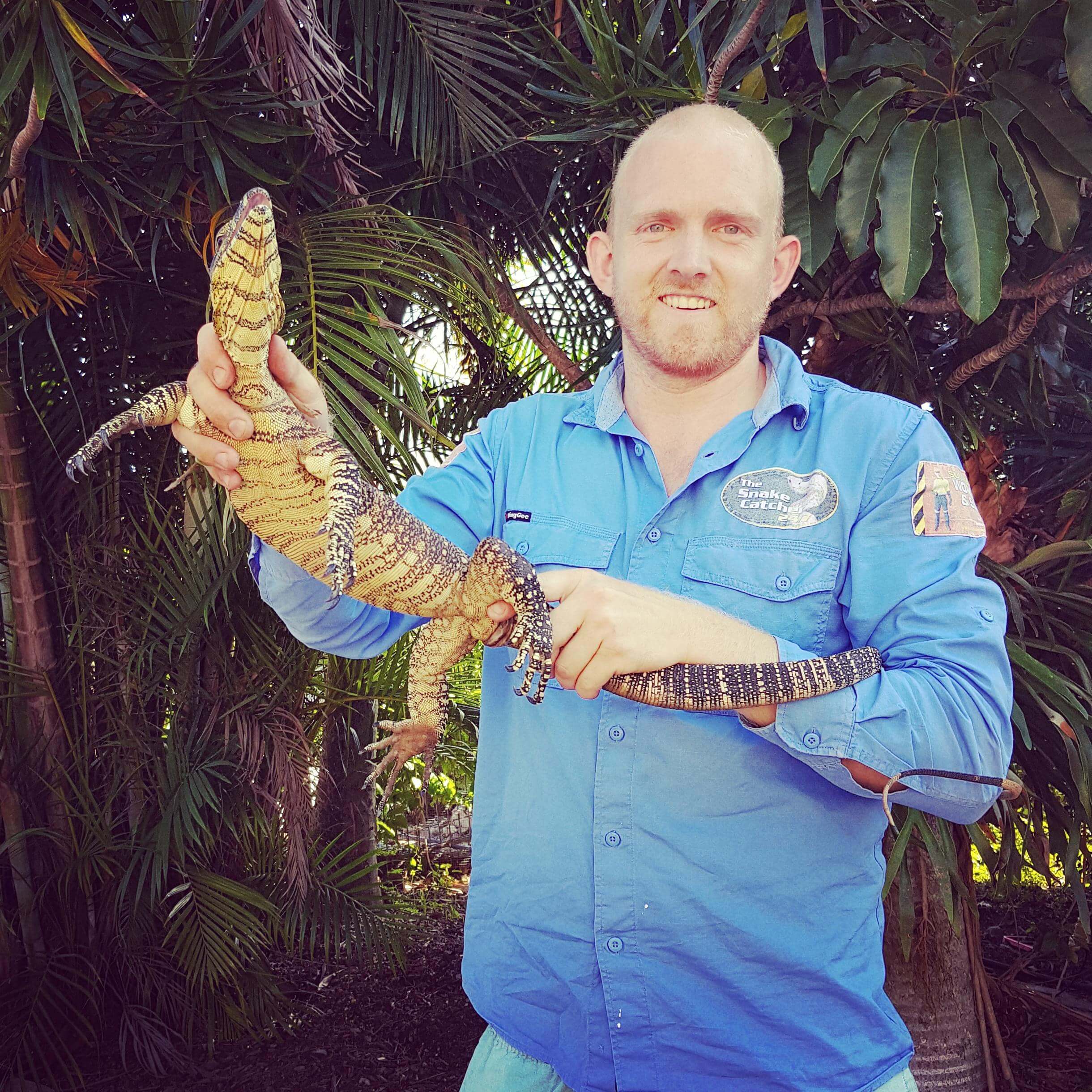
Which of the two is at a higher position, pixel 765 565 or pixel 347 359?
pixel 347 359

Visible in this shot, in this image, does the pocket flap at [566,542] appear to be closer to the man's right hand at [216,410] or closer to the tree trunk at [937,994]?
the man's right hand at [216,410]

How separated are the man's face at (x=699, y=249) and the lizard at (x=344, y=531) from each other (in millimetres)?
717

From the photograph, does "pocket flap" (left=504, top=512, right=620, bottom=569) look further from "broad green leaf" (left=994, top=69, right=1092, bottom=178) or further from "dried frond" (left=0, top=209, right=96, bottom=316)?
"dried frond" (left=0, top=209, right=96, bottom=316)

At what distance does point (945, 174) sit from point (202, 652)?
3694 millimetres

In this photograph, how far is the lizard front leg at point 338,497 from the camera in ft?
6.56

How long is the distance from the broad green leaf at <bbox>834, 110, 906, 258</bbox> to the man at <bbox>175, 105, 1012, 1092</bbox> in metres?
0.78

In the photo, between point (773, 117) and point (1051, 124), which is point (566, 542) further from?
point (1051, 124)

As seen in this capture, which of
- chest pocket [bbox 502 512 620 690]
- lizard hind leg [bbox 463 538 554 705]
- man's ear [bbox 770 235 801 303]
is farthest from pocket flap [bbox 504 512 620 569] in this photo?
man's ear [bbox 770 235 801 303]

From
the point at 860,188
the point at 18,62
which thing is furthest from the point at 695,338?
the point at 18,62

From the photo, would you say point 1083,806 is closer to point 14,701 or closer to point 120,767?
point 120,767

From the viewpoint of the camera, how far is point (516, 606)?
2.20 metres

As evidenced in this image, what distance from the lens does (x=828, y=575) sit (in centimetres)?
228

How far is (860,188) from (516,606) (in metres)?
1.99

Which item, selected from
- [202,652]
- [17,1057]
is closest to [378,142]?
[202,652]
